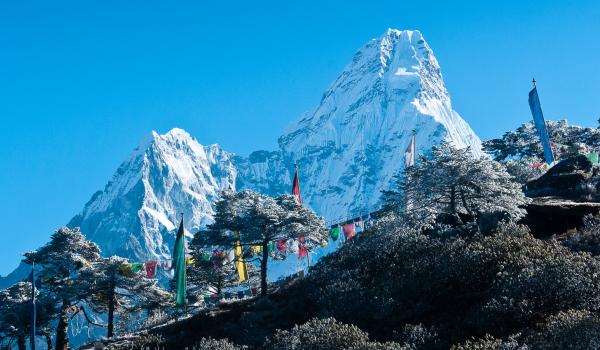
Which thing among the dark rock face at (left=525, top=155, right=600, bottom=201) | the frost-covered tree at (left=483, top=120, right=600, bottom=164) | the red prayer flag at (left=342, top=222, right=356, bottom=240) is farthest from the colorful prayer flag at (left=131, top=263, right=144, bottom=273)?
the frost-covered tree at (left=483, top=120, right=600, bottom=164)

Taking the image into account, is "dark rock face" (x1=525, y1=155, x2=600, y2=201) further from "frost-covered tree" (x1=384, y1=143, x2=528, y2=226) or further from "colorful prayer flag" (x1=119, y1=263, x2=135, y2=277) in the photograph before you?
"colorful prayer flag" (x1=119, y1=263, x2=135, y2=277)

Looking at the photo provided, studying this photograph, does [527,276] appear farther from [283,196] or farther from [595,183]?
[283,196]

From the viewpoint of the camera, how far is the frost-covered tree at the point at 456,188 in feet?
93.1

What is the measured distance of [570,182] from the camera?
34.0 meters

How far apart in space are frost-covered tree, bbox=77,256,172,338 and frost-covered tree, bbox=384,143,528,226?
1606 centimetres

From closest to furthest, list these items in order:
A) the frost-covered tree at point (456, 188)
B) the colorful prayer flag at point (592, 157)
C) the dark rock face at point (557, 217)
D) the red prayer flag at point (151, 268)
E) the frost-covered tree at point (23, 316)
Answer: the dark rock face at point (557, 217) → the frost-covered tree at point (456, 188) → the frost-covered tree at point (23, 316) → the colorful prayer flag at point (592, 157) → the red prayer flag at point (151, 268)

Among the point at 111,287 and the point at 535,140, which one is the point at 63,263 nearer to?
the point at 111,287

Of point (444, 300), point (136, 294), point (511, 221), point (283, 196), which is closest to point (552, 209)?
point (511, 221)

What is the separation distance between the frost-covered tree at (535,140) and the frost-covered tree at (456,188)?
26974mm

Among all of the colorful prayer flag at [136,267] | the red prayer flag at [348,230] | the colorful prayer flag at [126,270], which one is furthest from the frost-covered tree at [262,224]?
the red prayer flag at [348,230]

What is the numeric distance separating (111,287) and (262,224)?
32.5 ft

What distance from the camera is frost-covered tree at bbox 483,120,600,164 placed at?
55.3 meters

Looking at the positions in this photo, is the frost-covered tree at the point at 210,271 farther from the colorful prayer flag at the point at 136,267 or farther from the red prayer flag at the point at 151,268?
the colorful prayer flag at the point at 136,267

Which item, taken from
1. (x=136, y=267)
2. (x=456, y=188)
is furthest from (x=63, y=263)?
(x=456, y=188)
